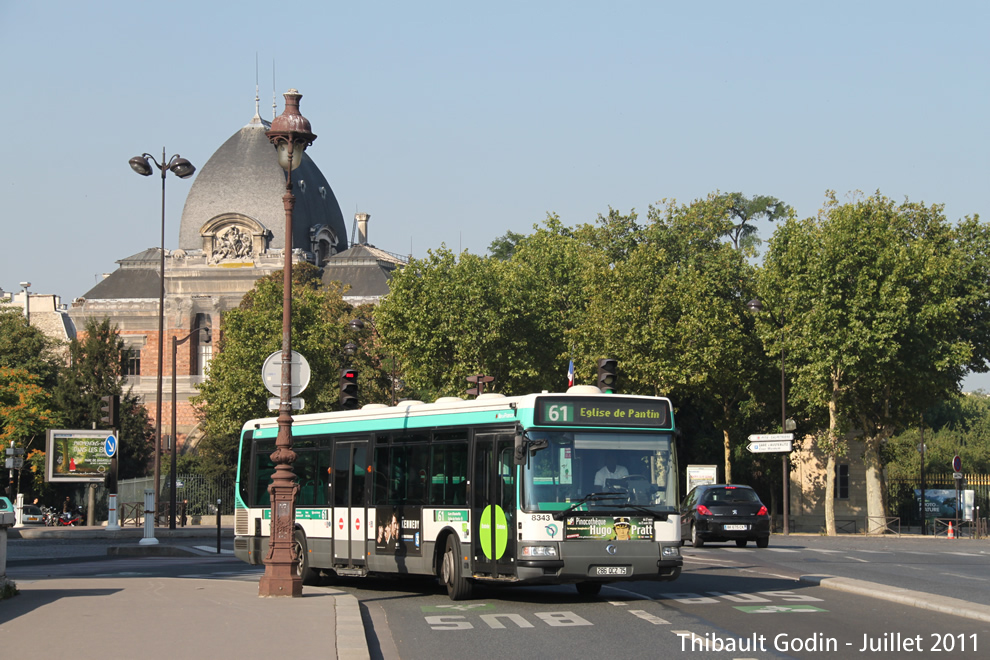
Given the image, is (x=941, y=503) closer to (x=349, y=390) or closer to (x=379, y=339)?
(x=379, y=339)

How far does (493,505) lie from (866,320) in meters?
33.3

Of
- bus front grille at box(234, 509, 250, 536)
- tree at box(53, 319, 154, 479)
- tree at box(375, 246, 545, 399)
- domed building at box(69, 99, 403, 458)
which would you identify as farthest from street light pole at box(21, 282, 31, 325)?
bus front grille at box(234, 509, 250, 536)

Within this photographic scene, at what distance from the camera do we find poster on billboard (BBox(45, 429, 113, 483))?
43344mm

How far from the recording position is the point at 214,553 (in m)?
31.3

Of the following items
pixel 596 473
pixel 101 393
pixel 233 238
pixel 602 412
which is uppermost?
pixel 233 238

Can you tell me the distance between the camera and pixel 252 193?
309ft

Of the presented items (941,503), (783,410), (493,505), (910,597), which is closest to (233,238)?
(783,410)

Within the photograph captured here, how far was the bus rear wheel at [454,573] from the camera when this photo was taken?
16481mm

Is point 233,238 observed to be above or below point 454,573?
above

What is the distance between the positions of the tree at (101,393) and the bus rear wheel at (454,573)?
47.3m

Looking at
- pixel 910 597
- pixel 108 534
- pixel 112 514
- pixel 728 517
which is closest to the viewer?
pixel 910 597

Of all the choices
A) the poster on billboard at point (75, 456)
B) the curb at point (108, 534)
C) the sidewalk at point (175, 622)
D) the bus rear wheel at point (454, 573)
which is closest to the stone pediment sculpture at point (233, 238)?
the curb at point (108, 534)

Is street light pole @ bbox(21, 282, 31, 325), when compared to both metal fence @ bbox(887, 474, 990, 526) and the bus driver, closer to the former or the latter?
metal fence @ bbox(887, 474, 990, 526)

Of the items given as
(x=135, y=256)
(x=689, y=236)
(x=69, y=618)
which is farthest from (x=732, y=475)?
(x=135, y=256)
